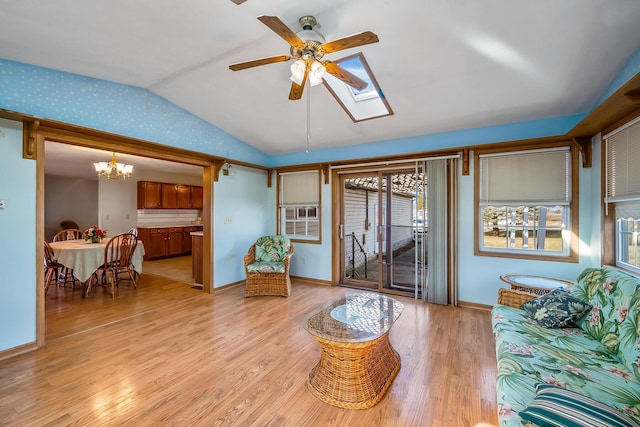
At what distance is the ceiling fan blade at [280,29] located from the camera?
1684mm

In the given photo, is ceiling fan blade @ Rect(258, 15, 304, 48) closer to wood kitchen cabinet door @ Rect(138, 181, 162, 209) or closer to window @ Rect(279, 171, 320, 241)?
window @ Rect(279, 171, 320, 241)

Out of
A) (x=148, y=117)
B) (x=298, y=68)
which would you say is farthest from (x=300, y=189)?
(x=298, y=68)

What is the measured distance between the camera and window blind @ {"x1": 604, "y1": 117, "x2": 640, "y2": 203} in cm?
237

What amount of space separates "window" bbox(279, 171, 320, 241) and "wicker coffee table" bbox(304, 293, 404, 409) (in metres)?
3.04

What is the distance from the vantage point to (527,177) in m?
3.51

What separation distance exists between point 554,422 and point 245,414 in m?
1.69

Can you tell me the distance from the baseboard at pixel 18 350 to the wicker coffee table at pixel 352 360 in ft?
9.17

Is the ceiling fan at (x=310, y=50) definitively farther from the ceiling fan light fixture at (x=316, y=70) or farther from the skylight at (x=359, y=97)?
the skylight at (x=359, y=97)

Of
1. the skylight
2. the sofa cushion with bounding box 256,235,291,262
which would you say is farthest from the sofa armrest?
the sofa cushion with bounding box 256,235,291,262

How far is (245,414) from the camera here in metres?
1.83

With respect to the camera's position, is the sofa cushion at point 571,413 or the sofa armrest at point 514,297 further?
the sofa armrest at point 514,297

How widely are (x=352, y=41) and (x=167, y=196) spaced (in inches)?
304

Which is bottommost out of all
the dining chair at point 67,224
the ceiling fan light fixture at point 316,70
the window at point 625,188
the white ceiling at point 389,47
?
the dining chair at point 67,224

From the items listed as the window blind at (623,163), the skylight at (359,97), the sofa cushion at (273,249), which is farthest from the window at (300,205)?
the window blind at (623,163)
